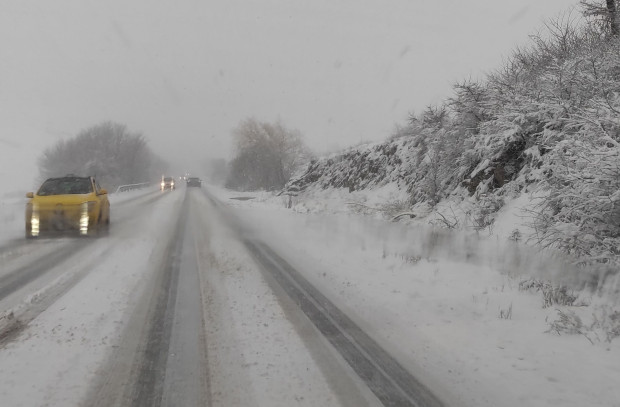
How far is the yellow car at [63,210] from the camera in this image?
395 inches

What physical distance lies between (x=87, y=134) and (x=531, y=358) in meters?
73.7

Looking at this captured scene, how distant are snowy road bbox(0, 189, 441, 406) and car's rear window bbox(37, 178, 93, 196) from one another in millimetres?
4568

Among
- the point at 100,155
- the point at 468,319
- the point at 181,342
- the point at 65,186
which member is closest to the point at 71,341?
the point at 181,342

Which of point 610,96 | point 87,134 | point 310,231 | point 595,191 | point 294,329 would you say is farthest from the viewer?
point 87,134

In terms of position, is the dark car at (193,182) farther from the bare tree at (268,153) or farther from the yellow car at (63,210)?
the yellow car at (63,210)

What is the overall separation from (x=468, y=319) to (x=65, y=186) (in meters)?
11.0

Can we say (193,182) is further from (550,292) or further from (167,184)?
(550,292)

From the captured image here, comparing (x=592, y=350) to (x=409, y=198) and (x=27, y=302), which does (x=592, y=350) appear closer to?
(x=27, y=302)

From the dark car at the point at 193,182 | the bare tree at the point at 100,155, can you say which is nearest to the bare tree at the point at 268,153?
the dark car at the point at 193,182

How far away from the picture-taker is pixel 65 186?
1110 centimetres

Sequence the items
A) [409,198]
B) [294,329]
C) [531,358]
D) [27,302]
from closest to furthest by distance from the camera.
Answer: [531,358]
[294,329]
[27,302]
[409,198]

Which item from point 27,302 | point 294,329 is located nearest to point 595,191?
point 294,329

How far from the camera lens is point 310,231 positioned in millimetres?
11453

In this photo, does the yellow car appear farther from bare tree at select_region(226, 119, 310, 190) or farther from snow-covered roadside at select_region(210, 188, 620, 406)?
bare tree at select_region(226, 119, 310, 190)
